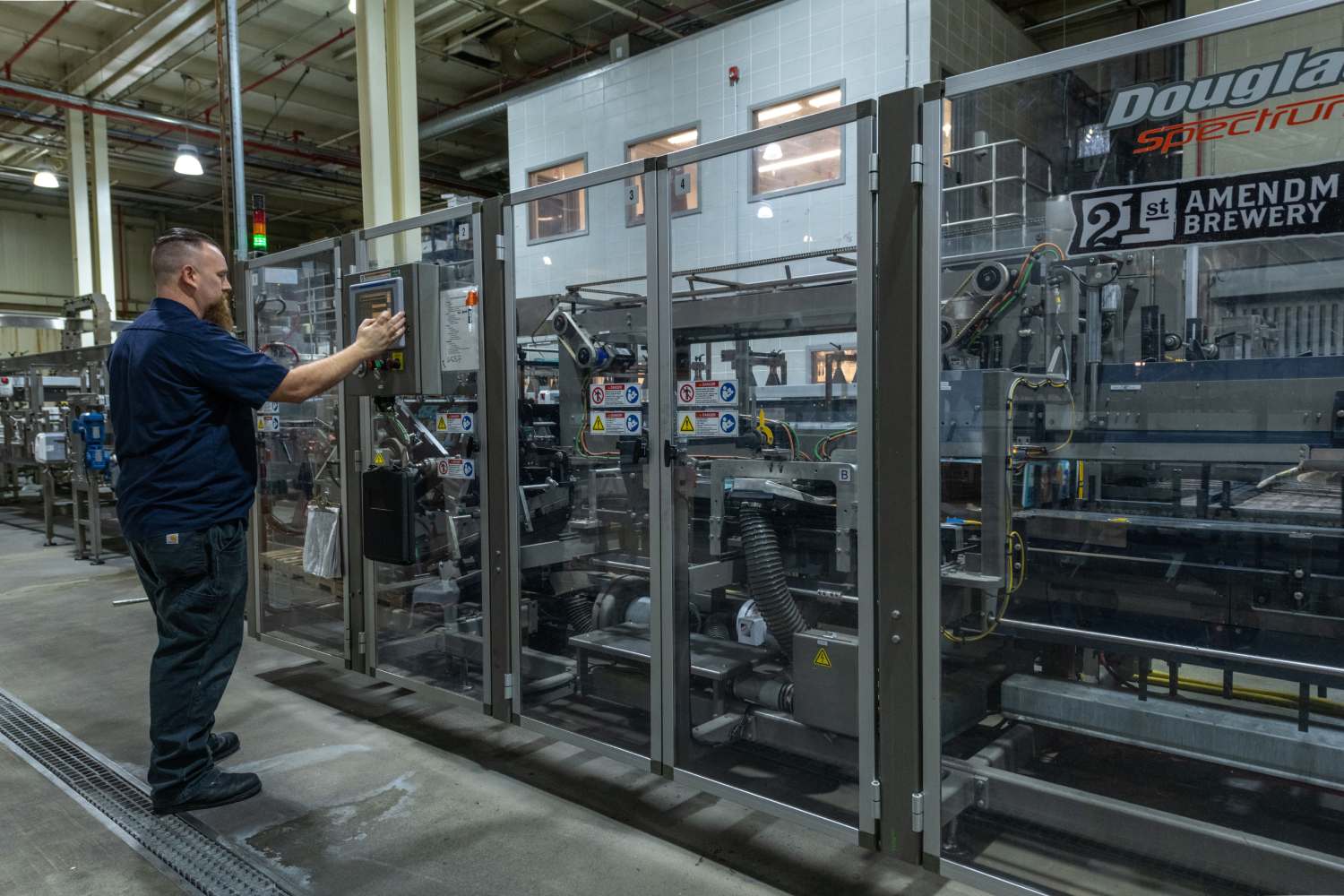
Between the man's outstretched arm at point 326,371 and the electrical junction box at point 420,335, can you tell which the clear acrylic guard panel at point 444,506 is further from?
the man's outstretched arm at point 326,371

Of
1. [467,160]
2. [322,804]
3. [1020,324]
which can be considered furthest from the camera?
[467,160]

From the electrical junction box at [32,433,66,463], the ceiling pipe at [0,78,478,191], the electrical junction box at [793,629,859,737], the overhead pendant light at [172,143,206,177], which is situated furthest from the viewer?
the ceiling pipe at [0,78,478,191]

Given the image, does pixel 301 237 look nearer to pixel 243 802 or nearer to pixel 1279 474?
pixel 243 802

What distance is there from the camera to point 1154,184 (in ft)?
6.22

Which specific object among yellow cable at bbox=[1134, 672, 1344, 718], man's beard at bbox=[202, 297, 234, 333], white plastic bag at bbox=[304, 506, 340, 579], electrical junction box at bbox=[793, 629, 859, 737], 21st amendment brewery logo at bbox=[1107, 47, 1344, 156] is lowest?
yellow cable at bbox=[1134, 672, 1344, 718]

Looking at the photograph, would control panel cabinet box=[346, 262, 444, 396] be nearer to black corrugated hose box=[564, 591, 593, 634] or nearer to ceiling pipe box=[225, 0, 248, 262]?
black corrugated hose box=[564, 591, 593, 634]

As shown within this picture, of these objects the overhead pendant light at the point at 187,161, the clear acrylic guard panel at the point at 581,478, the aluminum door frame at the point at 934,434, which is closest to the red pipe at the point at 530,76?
the overhead pendant light at the point at 187,161

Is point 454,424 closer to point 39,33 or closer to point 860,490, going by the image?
point 860,490

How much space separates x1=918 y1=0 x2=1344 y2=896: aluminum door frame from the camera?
76.7 inches

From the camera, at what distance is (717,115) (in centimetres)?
663

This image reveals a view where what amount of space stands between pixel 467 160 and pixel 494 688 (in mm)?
10619

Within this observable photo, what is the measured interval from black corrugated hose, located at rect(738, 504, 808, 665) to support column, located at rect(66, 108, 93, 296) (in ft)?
30.6

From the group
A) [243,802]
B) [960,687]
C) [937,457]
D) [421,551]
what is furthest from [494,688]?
[937,457]

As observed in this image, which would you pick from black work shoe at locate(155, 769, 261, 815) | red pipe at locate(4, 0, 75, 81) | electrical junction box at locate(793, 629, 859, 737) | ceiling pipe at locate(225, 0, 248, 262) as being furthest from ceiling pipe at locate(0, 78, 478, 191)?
electrical junction box at locate(793, 629, 859, 737)
